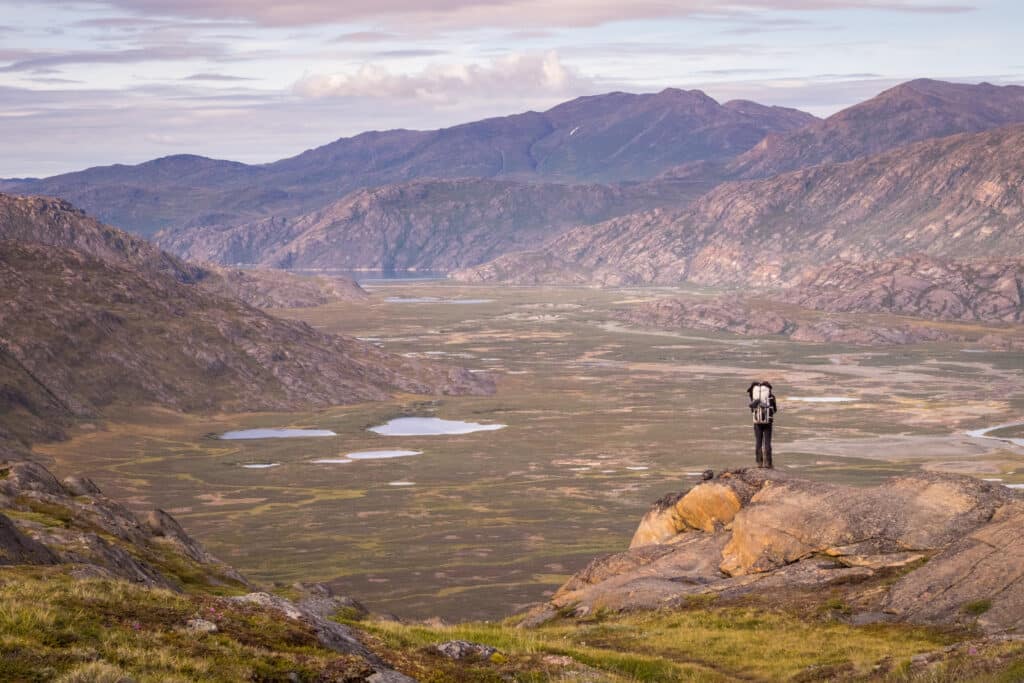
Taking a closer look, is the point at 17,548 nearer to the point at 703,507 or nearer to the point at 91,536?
the point at 91,536

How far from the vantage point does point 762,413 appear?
54031 millimetres

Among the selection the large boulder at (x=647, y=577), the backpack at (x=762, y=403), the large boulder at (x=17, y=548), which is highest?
the backpack at (x=762, y=403)

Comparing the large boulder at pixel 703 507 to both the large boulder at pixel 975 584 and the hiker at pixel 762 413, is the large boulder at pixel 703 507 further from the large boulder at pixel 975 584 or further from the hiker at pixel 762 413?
the large boulder at pixel 975 584

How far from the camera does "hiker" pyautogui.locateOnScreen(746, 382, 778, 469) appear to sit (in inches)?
2109

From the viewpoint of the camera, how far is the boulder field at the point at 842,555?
36750 mm

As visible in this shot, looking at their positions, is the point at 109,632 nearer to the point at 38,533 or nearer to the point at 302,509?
the point at 38,533

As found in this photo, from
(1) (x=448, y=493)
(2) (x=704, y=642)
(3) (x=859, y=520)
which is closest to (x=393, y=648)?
(2) (x=704, y=642)

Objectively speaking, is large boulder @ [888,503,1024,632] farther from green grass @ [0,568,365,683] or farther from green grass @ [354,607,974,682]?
green grass @ [0,568,365,683]

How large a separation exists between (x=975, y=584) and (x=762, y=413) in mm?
18382

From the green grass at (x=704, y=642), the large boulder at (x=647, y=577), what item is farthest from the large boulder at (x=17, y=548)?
the large boulder at (x=647, y=577)

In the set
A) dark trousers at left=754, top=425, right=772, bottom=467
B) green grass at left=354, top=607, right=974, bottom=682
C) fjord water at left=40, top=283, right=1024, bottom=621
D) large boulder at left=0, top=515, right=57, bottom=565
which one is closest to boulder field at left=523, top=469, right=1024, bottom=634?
dark trousers at left=754, top=425, right=772, bottom=467

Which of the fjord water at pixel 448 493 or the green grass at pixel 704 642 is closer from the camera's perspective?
the green grass at pixel 704 642

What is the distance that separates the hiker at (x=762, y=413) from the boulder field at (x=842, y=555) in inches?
50.1

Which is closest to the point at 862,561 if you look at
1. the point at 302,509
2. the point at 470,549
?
the point at 470,549
